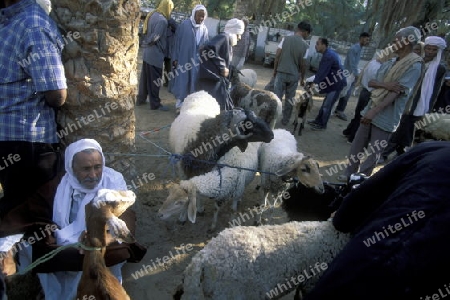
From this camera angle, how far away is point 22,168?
2.49 metres

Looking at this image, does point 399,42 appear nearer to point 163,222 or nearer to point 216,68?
point 216,68

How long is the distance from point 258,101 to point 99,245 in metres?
5.10

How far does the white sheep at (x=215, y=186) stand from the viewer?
11.1 feet

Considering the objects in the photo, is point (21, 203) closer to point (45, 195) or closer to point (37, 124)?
point (45, 195)

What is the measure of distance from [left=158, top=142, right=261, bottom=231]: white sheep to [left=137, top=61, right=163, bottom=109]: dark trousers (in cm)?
403

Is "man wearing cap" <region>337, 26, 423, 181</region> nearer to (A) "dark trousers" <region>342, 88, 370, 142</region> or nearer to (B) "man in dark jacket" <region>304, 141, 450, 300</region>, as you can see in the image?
(A) "dark trousers" <region>342, 88, 370, 142</region>

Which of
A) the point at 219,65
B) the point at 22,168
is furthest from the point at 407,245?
the point at 219,65

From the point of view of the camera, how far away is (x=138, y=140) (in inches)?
245

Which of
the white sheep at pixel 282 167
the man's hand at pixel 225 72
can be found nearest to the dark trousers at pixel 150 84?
the man's hand at pixel 225 72

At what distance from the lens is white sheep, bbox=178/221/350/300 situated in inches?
87.8

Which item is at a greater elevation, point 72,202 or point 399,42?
point 399,42

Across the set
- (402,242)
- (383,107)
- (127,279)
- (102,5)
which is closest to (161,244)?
(127,279)

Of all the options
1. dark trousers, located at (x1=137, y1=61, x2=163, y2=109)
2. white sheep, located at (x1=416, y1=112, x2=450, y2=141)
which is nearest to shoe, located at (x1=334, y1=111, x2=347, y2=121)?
white sheep, located at (x1=416, y1=112, x2=450, y2=141)

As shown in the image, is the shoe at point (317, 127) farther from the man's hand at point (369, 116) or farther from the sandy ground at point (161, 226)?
the man's hand at point (369, 116)
